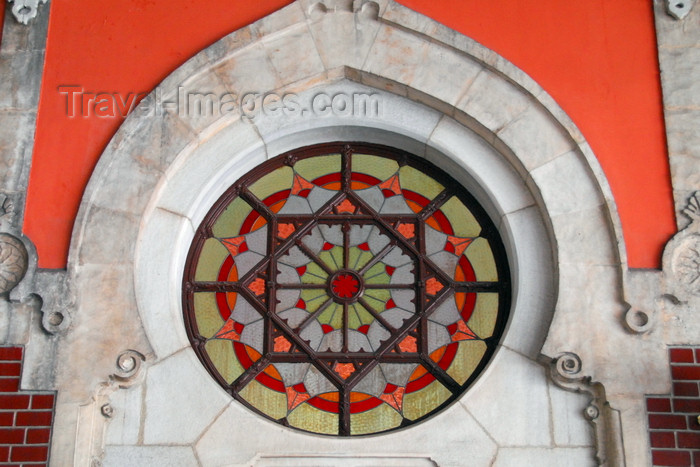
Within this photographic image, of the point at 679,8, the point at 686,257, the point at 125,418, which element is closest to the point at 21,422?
the point at 125,418

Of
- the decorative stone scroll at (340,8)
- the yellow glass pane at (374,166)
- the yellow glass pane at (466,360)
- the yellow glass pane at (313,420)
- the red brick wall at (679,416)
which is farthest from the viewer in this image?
the yellow glass pane at (374,166)

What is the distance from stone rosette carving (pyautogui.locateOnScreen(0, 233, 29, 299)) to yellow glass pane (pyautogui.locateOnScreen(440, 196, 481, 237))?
125 inches

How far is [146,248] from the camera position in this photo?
23.1 feet

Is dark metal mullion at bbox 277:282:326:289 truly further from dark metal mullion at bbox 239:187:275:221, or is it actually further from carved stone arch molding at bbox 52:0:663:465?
carved stone arch molding at bbox 52:0:663:465

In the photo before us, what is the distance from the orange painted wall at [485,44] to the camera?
709 cm

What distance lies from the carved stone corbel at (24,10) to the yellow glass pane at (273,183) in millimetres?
2215

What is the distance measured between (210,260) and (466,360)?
2.10 m

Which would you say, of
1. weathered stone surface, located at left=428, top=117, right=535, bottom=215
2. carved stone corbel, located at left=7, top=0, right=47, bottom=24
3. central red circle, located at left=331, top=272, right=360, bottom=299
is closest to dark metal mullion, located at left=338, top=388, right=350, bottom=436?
central red circle, located at left=331, top=272, right=360, bottom=299

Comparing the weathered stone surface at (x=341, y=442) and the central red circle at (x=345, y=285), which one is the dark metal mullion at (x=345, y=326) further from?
the weathered stone surface at (x=341, y=442)

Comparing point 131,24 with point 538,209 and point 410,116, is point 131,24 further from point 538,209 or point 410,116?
point 538,209

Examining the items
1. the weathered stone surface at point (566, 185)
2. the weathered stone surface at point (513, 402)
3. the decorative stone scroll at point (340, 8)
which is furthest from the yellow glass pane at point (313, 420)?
the decorative stone scroll at point (340, 8)

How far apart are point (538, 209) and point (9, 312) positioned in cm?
393

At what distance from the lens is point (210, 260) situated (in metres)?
7.35

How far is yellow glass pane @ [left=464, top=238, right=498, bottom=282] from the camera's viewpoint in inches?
287
